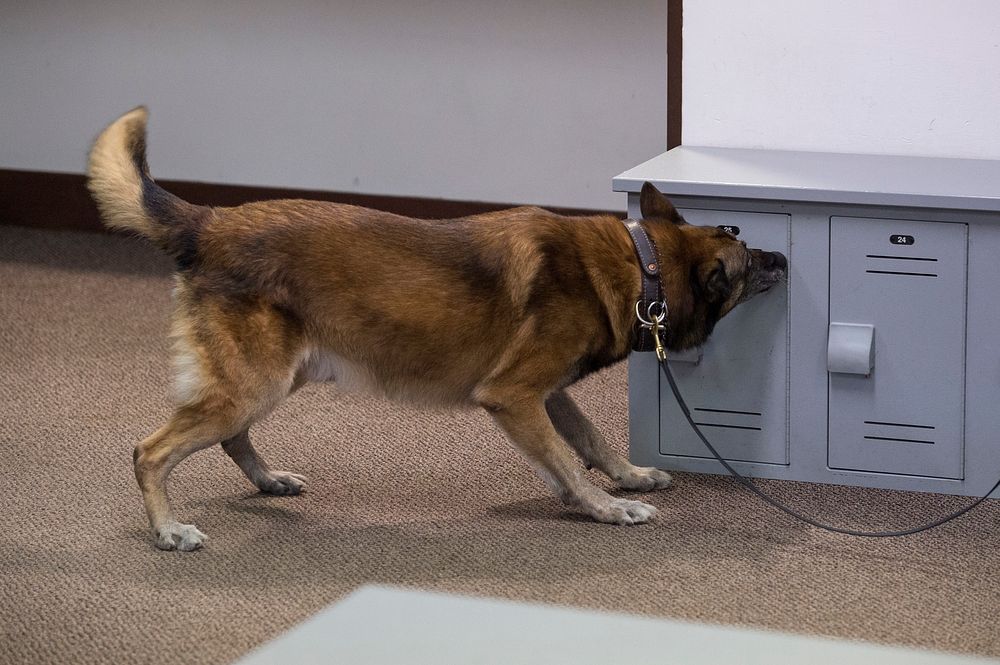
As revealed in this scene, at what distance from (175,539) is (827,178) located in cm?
162

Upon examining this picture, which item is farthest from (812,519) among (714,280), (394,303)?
(394,303)

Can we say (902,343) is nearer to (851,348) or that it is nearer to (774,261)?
(851,348)

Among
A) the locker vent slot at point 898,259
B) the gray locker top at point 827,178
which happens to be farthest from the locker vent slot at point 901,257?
the gray locker top at point 827,178

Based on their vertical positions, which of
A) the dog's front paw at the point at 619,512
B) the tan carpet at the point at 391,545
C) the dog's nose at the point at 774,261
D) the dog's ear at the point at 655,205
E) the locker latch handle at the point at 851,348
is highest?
the dog's ear at the point at 655,205

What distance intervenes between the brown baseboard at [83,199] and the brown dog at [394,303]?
8.04 ft

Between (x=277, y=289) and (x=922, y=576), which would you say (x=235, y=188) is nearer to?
(x=277, y=289)

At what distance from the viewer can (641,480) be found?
9.33 feet

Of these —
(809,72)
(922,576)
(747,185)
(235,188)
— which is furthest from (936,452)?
(235,188)

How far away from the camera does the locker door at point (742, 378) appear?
2.82 metres

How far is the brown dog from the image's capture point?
248 centimetres

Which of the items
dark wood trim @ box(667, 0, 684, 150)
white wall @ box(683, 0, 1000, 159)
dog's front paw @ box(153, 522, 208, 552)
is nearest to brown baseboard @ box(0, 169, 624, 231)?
dark wood trim @ box(667, 0, 684, 150)

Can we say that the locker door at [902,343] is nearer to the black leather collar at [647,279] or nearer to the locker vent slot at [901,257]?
the locker vent slot at [901,257]

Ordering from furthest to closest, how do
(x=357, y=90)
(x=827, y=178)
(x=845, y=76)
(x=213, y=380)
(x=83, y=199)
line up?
(x=83, y=199) < (x=357, y=90) < (x=845, y=76) < (x=827, y=178) < (x=213, y=380)

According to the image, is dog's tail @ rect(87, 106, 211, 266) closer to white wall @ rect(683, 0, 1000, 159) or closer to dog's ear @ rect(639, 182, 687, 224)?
dog's ear @ rect(639, 182, 687, 224)
